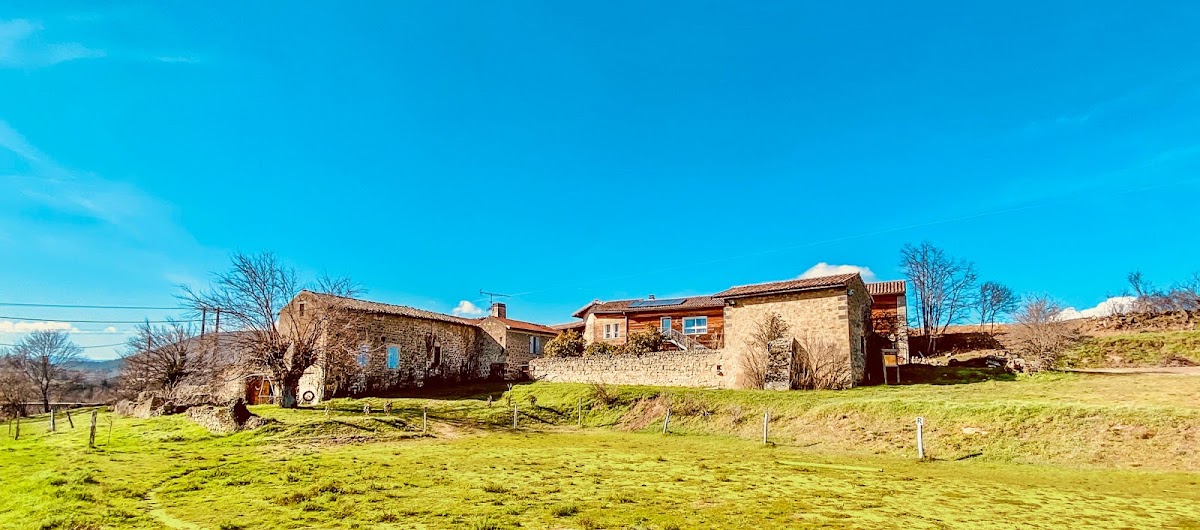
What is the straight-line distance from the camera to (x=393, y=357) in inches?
1319

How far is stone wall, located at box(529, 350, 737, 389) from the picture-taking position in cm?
2850

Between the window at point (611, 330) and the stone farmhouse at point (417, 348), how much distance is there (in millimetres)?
5937

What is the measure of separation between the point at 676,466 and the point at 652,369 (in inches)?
645

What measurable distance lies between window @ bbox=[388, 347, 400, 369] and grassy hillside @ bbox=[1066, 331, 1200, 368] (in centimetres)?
3520

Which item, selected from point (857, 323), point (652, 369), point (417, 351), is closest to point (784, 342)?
point (857, 323)

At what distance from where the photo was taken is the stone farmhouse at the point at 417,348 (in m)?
31.0

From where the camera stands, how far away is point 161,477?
11773 mm

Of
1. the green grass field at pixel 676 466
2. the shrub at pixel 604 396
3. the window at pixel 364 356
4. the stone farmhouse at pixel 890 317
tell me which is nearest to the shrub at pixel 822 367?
the green grass field at pixel 676 466

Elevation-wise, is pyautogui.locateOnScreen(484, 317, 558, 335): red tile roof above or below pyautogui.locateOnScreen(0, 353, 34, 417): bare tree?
above

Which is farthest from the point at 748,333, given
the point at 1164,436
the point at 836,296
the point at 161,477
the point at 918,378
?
the point at 161,477

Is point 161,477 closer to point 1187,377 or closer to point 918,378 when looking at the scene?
point 918,378

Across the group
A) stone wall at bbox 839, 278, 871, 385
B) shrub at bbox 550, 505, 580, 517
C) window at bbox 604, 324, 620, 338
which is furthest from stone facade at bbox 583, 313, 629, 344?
shrub at bbox 550, 505, 580, 517

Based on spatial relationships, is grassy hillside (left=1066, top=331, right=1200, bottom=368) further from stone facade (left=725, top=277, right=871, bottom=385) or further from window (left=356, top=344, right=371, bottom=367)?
window (left=356, top=344, right=371, bottom=367)

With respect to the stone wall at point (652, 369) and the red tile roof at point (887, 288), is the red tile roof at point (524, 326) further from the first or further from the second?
the red tile roof at point (887, 288)
